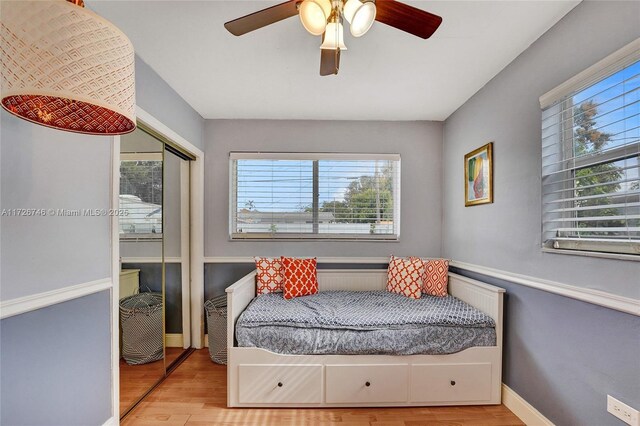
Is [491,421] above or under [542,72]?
under

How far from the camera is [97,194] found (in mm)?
1604

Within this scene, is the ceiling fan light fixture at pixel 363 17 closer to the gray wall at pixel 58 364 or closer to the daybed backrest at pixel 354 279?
the gray wall at pixel 58 364

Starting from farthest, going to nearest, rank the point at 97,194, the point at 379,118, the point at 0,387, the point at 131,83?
the point at 379,118 → the point at 97,194 → the point at 0,387 → the point at 131,83

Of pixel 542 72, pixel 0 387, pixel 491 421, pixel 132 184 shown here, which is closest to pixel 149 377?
pixel 0 387

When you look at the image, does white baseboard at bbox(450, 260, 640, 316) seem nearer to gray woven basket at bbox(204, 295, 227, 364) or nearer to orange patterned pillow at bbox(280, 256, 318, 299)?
orange patterned pillow at bbox(280, 256, 318, 299)

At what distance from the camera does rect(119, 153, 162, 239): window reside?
6.23ft

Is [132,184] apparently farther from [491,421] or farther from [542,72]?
[491,421]

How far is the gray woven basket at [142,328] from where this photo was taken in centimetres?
195

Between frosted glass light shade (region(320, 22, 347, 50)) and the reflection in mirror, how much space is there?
143 cm

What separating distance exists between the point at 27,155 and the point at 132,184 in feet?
2.47

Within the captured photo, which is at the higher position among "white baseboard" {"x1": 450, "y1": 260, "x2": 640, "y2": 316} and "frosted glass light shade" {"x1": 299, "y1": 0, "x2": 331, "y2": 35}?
"frosted glass light shade" {"x1": 299, "y1": 0, "x2": 331, "y2": 35}

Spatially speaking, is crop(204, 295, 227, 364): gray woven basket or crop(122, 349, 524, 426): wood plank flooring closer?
crop(122, 349, 524, 426): wood plank flooring

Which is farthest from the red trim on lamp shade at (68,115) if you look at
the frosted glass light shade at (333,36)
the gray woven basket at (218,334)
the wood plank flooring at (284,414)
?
the gray woven basket at (218,334)

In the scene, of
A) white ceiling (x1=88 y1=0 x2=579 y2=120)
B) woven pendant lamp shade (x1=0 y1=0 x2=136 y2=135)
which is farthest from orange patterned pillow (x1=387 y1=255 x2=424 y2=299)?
woven pendant lamp shade (x1=0 y1=0 x2=136 y2=135)
